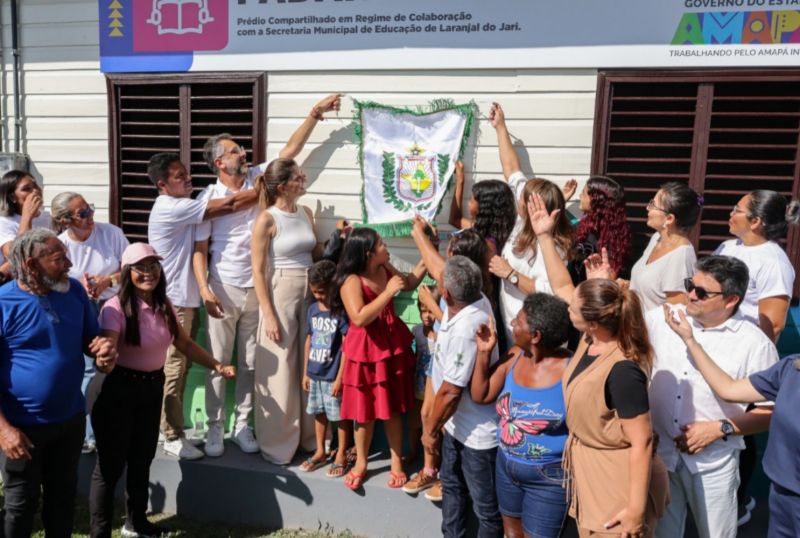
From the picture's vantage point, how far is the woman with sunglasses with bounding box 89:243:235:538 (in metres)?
3.78

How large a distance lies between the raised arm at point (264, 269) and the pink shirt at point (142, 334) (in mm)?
776

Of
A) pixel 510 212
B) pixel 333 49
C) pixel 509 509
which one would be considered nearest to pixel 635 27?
pixel 510 212

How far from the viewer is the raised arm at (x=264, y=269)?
450cm

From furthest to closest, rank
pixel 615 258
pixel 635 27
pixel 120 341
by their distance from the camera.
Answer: pixel 635 27 → pixel 615 258 → pixel 120 341

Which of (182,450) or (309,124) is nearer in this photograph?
(182,450)

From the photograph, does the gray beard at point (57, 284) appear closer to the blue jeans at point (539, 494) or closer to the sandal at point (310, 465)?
the sandal at point (310, 465)

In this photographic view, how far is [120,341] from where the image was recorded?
3.81 m

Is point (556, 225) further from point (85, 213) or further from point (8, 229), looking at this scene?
→ point (8, 229)

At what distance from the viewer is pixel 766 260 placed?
373 centimetres

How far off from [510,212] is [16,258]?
105 inches

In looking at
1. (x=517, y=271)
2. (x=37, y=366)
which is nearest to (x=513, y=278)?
(x=517, y=271)

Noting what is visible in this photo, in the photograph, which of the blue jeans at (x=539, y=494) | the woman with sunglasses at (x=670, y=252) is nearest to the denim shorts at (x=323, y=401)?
the blue jeans at (x=539, y=494)

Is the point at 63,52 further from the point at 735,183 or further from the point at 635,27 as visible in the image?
the point at 735,183

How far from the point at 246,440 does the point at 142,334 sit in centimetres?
135
